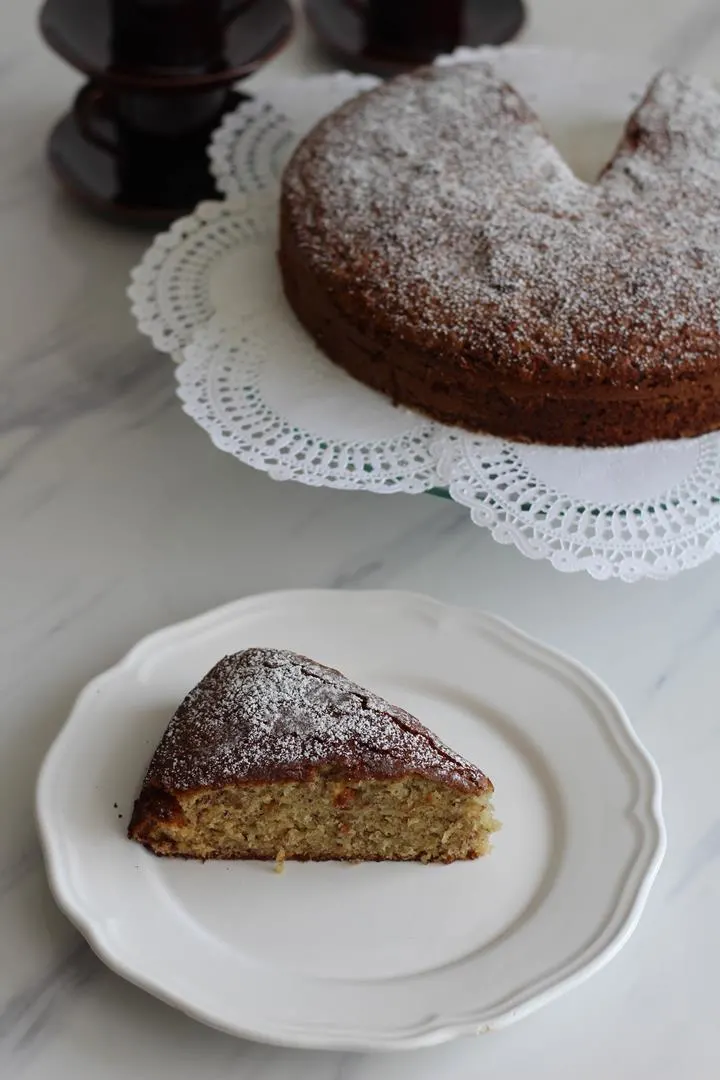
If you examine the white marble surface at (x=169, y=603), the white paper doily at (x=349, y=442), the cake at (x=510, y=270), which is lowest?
the white marble surface at (x=169, y=603)

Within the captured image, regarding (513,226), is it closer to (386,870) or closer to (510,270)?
(510,270)

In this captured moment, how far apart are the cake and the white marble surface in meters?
0.19

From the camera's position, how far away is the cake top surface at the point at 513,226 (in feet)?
4.65

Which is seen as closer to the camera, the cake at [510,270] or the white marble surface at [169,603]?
the white marble surface at [169,603]

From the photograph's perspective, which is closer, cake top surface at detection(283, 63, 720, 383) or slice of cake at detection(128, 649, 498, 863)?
slice of cake at detection(128, 649, 498, 863)

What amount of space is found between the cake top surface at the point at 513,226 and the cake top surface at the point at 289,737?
1.43 ft

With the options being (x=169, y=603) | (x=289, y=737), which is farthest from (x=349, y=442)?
(x=289, y=737)

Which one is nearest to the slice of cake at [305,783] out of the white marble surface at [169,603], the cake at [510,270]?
the white marble surface at [169,603]

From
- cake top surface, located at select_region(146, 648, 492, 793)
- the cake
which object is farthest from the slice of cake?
the cake

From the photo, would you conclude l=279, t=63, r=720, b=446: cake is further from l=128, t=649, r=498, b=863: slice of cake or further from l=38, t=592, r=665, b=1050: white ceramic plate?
l=128, t=649, r=498, b=863: slice of cake

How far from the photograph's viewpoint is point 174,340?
1.56 m

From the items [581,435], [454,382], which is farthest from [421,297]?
[581,435]

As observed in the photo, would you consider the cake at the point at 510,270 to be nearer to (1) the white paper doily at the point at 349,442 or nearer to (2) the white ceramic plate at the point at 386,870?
(1) the white paper doily at the point at 349,442

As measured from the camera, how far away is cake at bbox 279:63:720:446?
4.63ft
